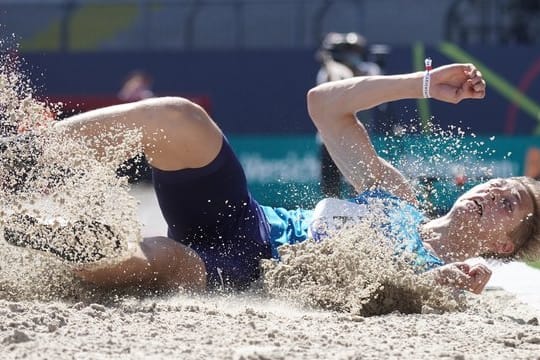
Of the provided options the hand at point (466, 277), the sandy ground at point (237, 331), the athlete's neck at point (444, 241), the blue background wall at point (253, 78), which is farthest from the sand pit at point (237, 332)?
the blue background wall at point (253, 78)

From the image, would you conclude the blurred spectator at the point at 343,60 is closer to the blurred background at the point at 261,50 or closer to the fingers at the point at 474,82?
the fingers at the point at 474,82

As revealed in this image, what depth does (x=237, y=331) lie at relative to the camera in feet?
9.25

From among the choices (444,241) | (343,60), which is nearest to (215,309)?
(444,241)

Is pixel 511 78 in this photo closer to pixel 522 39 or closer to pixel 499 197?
pixel 522 39

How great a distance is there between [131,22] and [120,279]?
40.1ft

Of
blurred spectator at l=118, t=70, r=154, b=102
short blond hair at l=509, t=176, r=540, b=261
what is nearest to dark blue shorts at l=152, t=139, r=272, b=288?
short blond hair at l=509, t=176, r=540, b=261

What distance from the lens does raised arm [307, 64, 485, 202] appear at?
3.86 meters

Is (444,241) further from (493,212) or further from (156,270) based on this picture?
(156,270)

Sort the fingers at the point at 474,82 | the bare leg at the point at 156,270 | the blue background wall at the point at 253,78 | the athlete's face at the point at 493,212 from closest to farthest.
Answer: the bare leg at the point at 156,270
the fingers at the point at 474,82
the athlete's face at the point at 493,212
the blue background wall at the point at 253,78

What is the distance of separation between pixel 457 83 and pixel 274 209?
2.86 ft

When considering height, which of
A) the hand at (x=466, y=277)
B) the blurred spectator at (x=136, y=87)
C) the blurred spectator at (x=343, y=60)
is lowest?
the blurred spectator at (x=136, y=87)

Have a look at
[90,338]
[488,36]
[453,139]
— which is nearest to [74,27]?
[488,36]

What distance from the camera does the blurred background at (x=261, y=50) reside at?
13516mm

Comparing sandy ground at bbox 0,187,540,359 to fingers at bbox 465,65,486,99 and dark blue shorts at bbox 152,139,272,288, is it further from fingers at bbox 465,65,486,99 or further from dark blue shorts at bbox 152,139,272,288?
fingers at bbox 465,65,486,99
